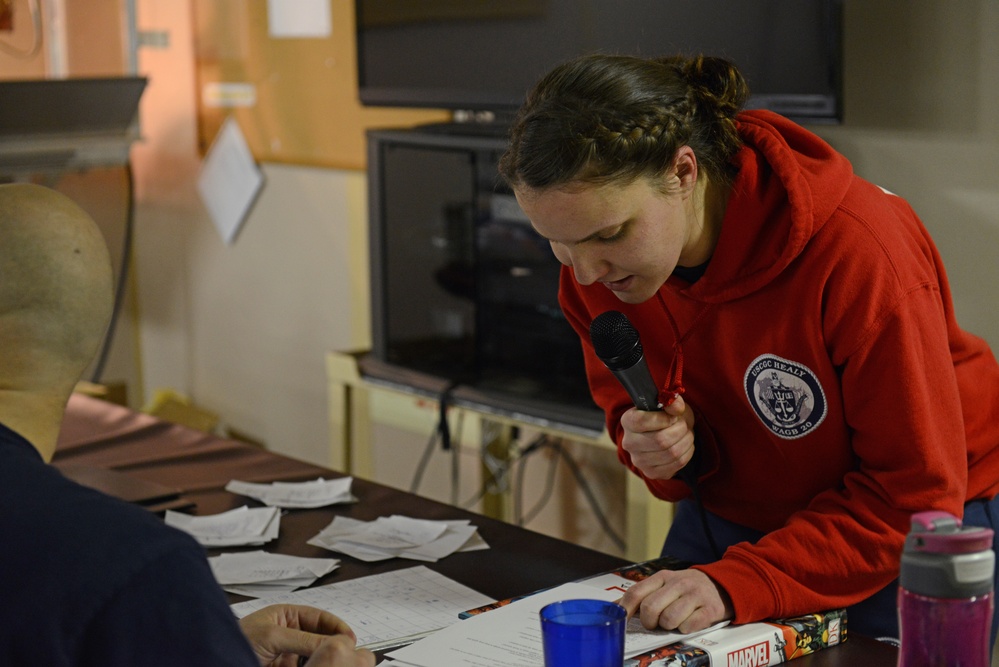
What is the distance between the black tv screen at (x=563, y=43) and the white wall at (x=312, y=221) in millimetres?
214

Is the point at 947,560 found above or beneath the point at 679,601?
above

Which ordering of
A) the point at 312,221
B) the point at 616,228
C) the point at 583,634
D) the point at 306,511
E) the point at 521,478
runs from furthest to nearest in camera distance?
the point at 312,221 < the point at 521,478 < the point at 306,511 < the point at 616,228 < the point at 583,634

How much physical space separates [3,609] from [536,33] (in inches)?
80.2

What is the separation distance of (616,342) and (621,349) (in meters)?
0.01

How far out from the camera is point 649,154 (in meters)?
1.24

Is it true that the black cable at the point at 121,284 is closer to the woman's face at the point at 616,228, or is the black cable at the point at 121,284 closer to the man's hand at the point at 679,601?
the woman's face at the point at 616,228

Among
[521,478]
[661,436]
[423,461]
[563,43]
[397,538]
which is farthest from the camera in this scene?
[423,461]

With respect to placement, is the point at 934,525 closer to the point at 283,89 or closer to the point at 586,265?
the point at 586,265

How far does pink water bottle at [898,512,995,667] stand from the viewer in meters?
0.83

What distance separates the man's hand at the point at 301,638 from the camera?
43.5 inches

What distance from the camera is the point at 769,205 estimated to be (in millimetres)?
1324

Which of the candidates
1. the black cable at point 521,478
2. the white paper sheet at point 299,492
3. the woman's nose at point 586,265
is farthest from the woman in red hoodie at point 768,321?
the black cable at point 521,478

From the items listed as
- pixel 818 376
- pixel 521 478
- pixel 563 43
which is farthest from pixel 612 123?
pixel 521 478

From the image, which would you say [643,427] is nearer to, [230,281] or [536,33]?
[536,33]
